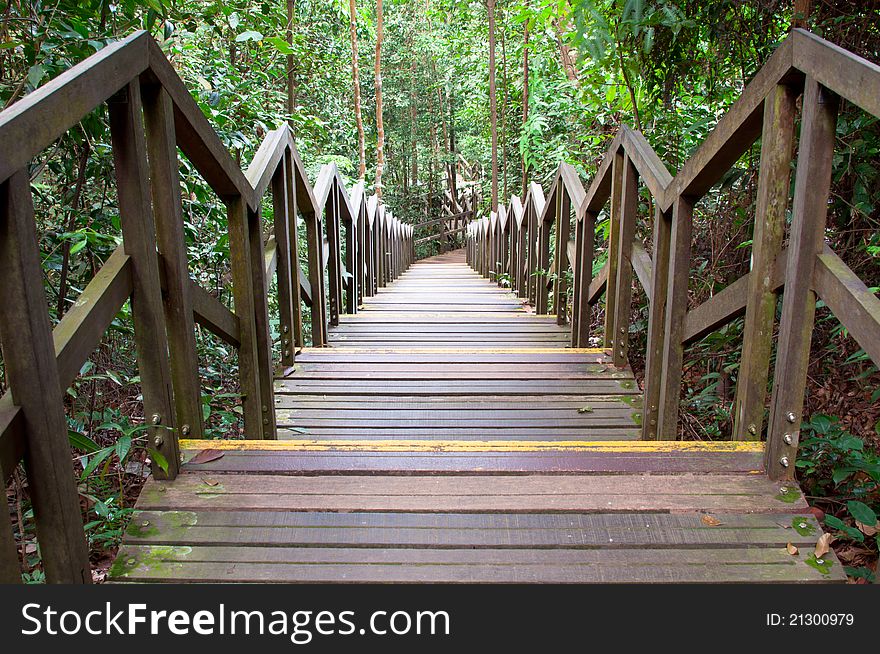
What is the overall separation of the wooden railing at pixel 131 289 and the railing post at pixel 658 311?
145 centimetres

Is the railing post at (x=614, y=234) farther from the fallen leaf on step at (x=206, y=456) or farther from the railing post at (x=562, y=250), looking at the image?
the fallen leaf on step at (x=206, y=456)

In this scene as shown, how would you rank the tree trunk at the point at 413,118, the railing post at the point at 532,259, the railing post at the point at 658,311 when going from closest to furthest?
the railing post at the point at 658,311 < the railing post at the point at 532,259 < the tree trunk at the point at 413,118

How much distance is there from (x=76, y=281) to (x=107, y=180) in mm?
417

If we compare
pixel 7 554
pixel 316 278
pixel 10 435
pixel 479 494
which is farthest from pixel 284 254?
pixel 7 554

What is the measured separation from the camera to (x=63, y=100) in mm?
1274

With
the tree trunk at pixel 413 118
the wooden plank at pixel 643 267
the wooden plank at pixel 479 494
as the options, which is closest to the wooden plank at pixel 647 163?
the wooden plank at pixel 643 267

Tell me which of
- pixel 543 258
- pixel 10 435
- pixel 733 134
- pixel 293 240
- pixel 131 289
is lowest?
pixel 10 435

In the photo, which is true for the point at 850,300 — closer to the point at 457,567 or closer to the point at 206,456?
the point at 457,567

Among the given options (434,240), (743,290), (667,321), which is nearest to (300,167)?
(667,321)

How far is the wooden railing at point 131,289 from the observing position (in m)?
1.15

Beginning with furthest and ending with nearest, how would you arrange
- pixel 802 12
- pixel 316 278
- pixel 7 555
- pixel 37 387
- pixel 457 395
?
pixel 316 278, pixel 457 395, pixel 802 12, pixel 37 387, pixel 7 555

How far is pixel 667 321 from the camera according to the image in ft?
7.77

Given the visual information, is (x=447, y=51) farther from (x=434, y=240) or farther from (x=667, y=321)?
(x=667, y=321)

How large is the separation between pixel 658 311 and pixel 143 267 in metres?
1.77
